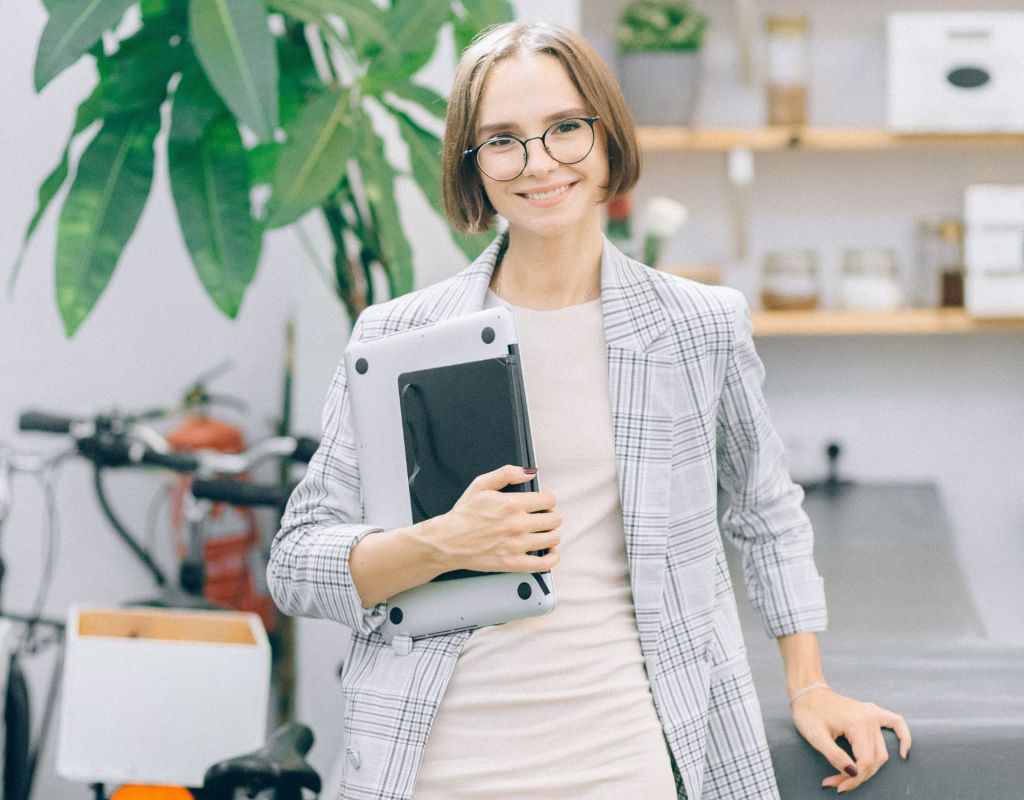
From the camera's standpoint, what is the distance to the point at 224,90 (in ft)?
4.08

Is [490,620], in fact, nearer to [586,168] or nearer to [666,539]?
[666,539]

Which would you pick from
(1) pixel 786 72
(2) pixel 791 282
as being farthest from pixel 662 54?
(2) pixel 791 282

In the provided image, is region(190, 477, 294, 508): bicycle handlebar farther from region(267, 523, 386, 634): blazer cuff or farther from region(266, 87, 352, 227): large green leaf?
region(267, 523, 386, 634): blazer cuff

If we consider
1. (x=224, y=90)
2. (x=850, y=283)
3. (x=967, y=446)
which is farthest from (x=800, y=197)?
(x=224, y=90)

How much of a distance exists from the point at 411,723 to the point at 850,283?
77.5 inches

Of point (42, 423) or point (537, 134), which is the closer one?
point (537, 134)

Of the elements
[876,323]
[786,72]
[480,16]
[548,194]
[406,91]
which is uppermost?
[786,72]

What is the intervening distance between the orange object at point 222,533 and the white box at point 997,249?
1663 mm

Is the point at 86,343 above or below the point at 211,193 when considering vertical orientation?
below

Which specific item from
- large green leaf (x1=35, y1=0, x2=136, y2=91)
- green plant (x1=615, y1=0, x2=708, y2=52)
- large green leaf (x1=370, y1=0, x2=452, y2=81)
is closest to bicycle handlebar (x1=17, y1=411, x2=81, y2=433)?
large green leaf (x1=35, y1=0, x2=136, y2=91)

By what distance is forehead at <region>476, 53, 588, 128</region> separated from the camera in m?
0.92

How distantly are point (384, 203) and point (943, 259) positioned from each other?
155 cm

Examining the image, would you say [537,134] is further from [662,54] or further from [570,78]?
[662,54]

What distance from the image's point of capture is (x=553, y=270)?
3.29 feet
